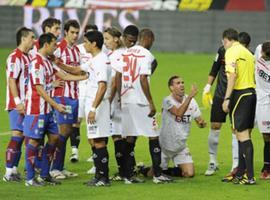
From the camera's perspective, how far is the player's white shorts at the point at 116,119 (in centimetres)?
1360

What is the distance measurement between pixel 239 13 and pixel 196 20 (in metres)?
1.75

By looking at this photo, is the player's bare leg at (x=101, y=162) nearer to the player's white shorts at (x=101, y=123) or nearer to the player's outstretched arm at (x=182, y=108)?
the player's white shorts at (x=101, y=123)

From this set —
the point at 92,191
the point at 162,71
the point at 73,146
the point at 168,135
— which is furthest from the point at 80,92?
the point at 162,71

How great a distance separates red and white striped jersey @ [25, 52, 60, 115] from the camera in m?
12.7

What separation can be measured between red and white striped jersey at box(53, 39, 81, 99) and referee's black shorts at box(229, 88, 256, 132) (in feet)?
8.15

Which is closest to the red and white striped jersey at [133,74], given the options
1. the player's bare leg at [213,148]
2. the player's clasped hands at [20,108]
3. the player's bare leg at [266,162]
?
the player's clasped hands at [20,108]

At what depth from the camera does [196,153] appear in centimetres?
1652

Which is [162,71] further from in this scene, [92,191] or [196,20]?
[92,191]

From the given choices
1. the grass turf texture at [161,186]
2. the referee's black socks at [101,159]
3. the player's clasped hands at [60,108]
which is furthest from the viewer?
the referee's black socks at [101,159]

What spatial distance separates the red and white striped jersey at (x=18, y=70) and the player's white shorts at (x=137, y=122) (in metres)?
1.55

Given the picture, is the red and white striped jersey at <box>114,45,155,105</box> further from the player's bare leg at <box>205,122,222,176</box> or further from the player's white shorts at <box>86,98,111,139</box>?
the player's bare leg at <box>205,122,222,176</box>

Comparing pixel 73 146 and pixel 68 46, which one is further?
pixel 73 146

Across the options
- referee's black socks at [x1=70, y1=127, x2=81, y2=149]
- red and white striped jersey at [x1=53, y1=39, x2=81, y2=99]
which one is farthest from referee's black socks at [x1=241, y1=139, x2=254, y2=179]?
referee's black socks at [x1=70, y1=127, x2=81, y2=149]

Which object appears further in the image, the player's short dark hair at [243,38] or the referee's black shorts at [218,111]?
the referee's black shorts at [218,111]
